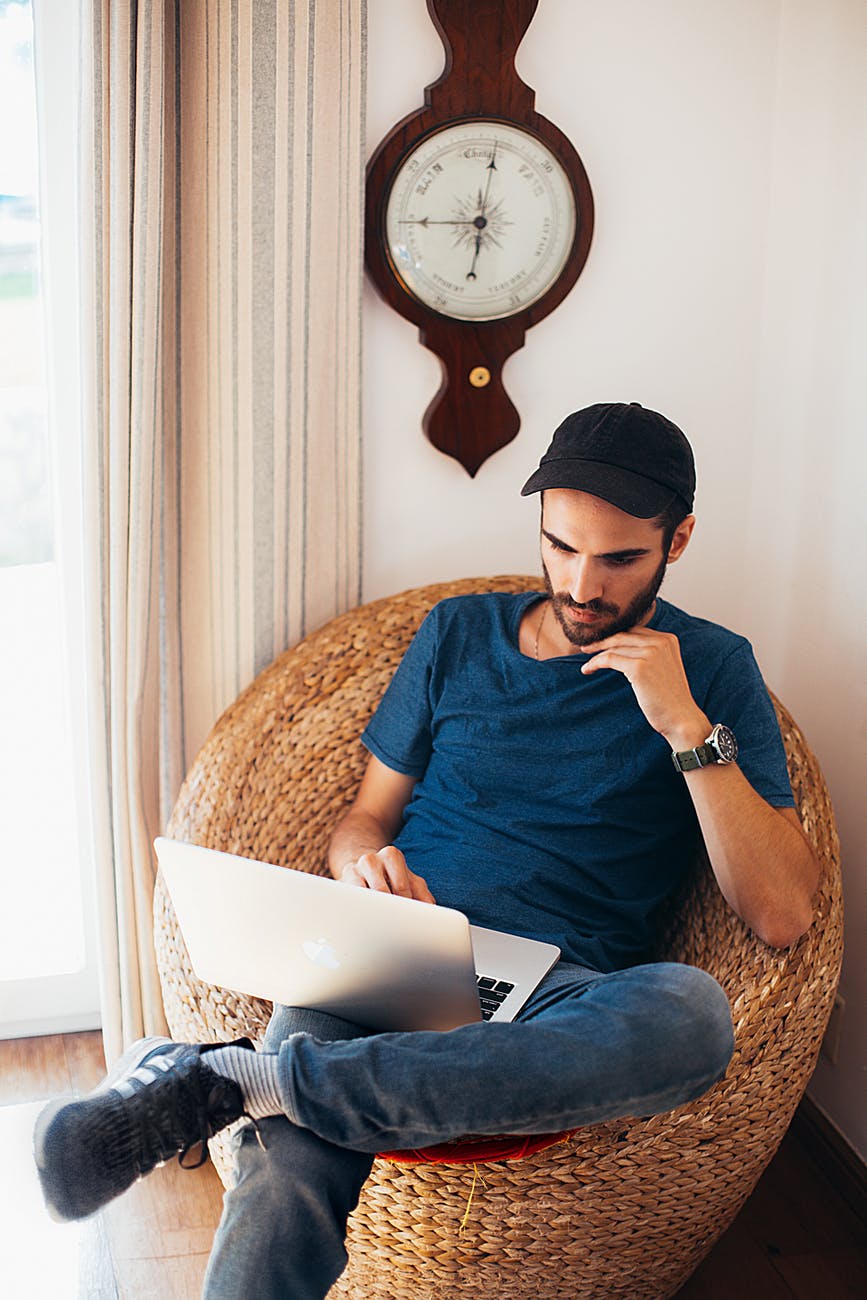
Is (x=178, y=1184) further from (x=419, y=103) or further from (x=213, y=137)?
(x=419, y=103)

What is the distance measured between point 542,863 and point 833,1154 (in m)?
0.77

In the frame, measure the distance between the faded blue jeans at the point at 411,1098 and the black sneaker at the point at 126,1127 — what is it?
0.19ft

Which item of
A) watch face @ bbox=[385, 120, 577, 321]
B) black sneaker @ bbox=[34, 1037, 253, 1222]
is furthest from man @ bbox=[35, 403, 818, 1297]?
watch face @ bbox=[385, 120, 577, 321]

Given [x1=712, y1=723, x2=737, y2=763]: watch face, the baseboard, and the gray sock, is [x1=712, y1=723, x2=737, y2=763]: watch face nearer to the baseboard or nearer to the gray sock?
the gray sock

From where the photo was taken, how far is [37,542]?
2.04 meters

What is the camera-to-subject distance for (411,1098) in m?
1.17

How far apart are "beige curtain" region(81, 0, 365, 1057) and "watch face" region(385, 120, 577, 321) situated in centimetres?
10

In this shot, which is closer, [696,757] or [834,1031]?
[696,757]

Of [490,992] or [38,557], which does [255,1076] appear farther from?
[38,557]

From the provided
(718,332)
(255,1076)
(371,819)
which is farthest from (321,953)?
(718,332)

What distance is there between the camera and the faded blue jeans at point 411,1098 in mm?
1172

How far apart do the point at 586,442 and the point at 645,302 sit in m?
0.62

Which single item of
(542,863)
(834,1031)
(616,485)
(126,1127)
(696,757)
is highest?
(616,485)

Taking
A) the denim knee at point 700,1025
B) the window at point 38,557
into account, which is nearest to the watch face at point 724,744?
the denim knee at point 700,1025
